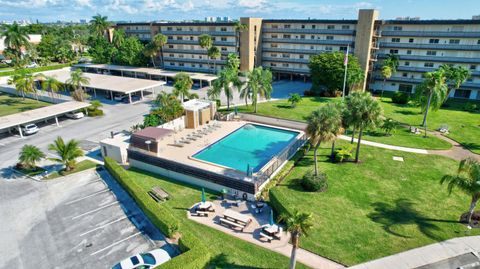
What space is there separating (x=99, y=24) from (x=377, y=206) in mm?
101140

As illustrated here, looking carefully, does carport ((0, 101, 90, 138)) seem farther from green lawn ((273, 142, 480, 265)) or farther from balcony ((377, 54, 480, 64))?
balcony ((377, 54, 480, 64))

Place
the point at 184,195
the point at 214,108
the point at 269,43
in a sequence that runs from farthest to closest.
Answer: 1. the point at 269,43
2. the point at 214,108
3. the point at 184,195

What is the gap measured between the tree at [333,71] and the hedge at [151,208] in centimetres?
4648

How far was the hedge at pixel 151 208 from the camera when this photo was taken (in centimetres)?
2330

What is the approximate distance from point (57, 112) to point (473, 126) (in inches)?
2731

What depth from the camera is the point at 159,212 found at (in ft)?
80.5

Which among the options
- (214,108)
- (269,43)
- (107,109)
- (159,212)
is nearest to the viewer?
(159,212)

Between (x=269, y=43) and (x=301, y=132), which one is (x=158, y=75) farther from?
(x=301, y=132)

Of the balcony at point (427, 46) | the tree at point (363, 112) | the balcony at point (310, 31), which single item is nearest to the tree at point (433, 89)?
the tree at point (363, 112)

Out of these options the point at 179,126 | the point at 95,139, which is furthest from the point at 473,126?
the point at 95,139

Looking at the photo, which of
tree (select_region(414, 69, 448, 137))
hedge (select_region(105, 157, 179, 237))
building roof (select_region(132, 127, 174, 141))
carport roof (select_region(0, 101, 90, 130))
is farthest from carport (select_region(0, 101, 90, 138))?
tree (select_region(414, 69, 448, 137))

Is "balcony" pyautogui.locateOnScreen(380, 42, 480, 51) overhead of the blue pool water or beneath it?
overhead

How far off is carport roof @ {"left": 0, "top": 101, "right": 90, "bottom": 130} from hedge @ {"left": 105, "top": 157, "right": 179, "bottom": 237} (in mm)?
24201

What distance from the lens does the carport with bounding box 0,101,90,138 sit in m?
44.8
